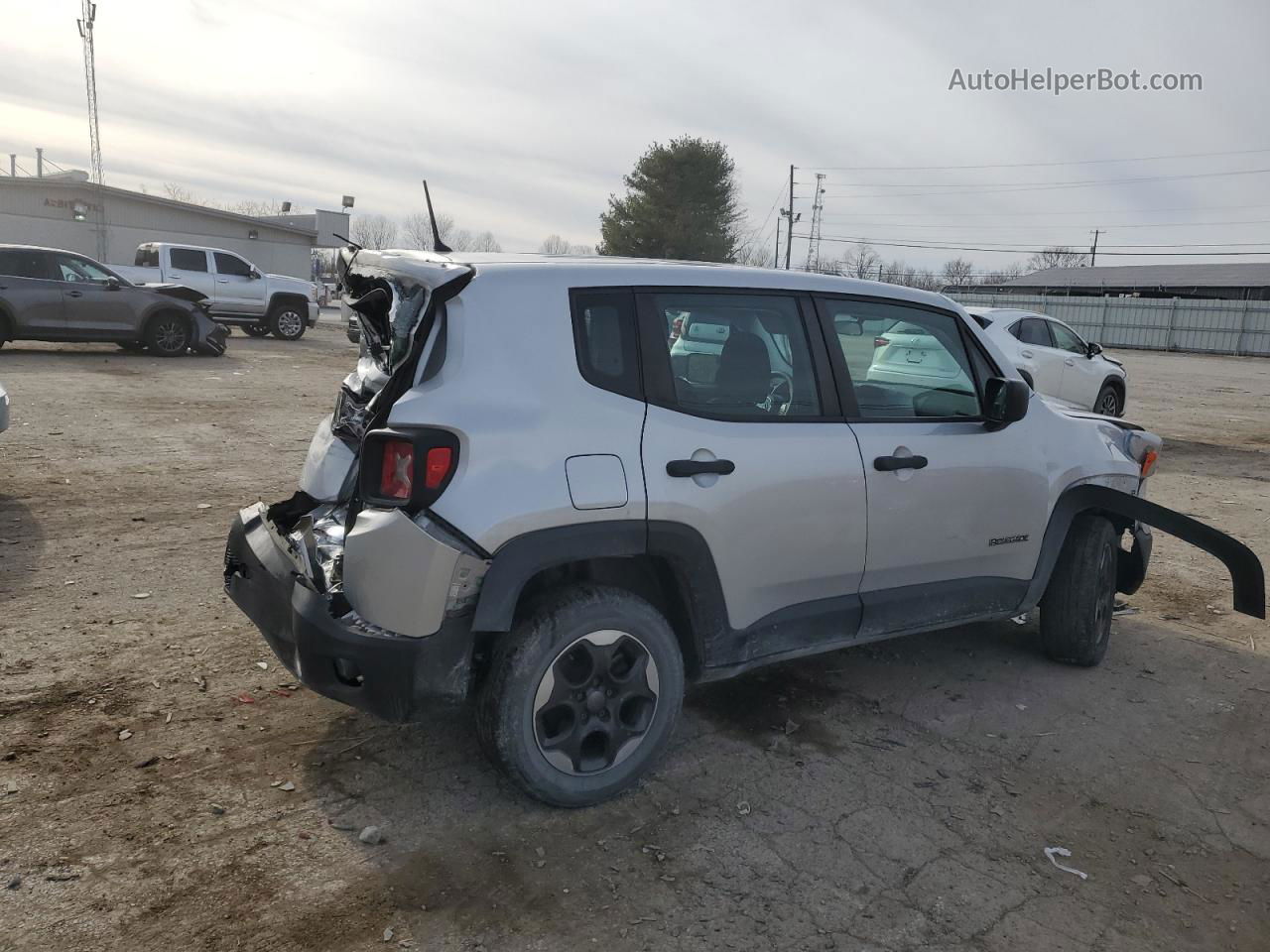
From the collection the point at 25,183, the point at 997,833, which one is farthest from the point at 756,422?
the point at 25,183

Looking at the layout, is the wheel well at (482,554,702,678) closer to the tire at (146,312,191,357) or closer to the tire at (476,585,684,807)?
the tire at (476,585,684,807)

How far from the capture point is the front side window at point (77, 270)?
15875mm

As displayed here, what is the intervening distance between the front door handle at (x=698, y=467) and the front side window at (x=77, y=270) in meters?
15.8

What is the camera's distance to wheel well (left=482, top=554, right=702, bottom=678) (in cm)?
338

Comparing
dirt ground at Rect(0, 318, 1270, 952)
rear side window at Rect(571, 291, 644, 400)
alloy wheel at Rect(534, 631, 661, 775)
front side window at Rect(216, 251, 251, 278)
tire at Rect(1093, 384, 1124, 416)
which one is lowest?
dirt ground at Rect(0, 318, 1270, 952)

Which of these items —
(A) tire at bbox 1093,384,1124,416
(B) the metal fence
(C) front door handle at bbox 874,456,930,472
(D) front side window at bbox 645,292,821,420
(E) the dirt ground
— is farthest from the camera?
(B) the metal fence

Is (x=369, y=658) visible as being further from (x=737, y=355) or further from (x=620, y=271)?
(x=737, y=355)

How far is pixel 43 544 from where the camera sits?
5.96 metres

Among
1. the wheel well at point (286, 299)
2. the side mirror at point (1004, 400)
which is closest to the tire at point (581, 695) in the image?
the side mirror at point (1004, 400)

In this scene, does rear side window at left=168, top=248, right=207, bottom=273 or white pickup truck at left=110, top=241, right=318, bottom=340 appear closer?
white pickup truck at left=110, top=241, right=318, bottom=340

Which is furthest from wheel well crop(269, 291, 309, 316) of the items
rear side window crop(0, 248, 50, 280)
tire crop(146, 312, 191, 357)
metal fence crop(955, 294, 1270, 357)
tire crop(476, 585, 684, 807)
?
metal fence crop(955, 294, 1270, 357)

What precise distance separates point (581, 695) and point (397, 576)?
2.48 feet

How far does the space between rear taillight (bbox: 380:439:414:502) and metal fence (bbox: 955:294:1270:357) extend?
153ft

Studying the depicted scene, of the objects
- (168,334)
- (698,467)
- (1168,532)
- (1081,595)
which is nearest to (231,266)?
(168,334)
